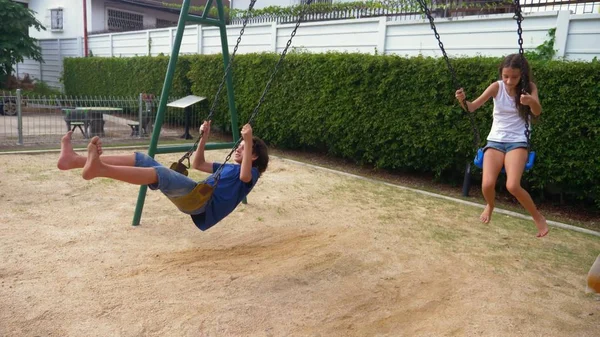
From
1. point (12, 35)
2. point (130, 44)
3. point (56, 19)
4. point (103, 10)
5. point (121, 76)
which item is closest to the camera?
point (121, 76)

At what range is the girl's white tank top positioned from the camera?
11.3ft

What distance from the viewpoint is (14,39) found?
589 inches

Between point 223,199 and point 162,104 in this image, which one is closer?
point 223,199

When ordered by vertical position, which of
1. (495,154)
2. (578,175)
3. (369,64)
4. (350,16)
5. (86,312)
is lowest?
(86,312)

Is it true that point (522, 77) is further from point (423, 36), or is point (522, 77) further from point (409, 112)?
point (423, 36)

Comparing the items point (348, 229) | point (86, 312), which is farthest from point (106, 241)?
Result: point (348, 229)

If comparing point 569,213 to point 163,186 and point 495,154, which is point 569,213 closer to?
point 495,154

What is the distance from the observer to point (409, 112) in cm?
691

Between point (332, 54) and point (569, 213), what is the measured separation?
14.2 feet

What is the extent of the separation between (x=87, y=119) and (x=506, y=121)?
27.9 feet

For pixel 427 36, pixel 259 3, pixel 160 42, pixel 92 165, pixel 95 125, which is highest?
pixel 259 3

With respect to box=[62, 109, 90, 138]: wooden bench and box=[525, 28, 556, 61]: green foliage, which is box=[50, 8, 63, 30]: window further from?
box=[525, 28, 556, 61]: green foliage

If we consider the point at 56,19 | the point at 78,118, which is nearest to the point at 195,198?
the point at 78,118

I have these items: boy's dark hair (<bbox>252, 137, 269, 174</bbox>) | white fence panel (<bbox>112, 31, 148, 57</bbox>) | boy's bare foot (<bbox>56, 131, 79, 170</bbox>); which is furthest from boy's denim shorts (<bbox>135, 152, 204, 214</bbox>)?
white fence panel (<bbox>112, 31, 148, 57</bbox>)
